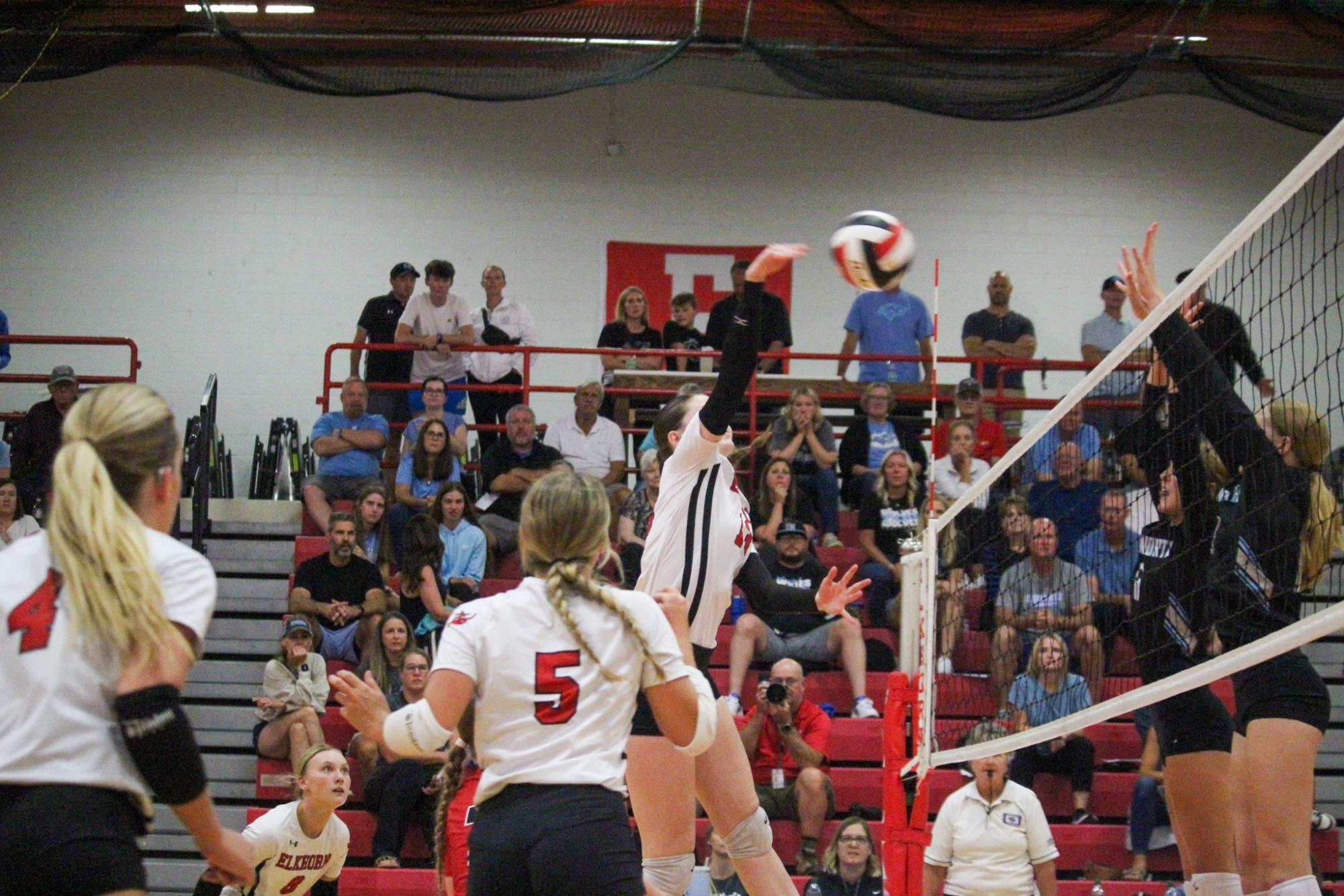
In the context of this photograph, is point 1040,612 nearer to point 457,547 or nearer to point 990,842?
point 990,842

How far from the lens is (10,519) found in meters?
12.3

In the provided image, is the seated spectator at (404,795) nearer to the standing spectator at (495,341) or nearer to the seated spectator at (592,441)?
the seated spectator at (592,441)

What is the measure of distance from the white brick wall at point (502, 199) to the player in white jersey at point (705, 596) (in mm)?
12361

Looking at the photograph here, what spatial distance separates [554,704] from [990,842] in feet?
23.2

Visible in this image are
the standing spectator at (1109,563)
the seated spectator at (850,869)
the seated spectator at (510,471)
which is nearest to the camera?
the seated spectator at (850,869)

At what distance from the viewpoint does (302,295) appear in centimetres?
1781

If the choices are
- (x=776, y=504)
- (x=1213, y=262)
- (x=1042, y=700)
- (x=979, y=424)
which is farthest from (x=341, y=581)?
(x=1213, y=262)

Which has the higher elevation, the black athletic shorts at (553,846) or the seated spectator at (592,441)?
the seated spectator at (592,441)

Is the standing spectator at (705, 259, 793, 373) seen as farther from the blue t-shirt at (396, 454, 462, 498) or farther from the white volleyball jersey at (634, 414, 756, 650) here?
the white volleyball jersey at (634, 414, 756, 650)

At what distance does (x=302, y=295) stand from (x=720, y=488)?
43.4 ft

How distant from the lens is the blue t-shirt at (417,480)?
1324 centimetres

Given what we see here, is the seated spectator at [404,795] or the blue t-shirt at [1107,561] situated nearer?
the seated spectator at [404,795]

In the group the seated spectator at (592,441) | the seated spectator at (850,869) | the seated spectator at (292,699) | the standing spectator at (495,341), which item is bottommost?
the seated spectator at (850,869)

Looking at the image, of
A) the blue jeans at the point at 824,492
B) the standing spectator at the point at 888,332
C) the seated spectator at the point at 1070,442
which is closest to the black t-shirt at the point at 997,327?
the standing spectator at the point at 888,332
